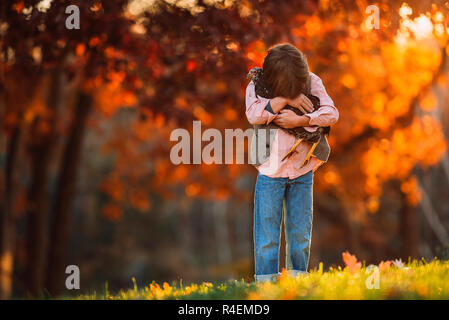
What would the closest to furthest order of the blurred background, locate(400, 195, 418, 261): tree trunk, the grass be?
1. the grass
2. the blurred background
3. locate(400, 195, 418, 261): tree trunk

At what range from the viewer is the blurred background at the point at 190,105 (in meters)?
5.40

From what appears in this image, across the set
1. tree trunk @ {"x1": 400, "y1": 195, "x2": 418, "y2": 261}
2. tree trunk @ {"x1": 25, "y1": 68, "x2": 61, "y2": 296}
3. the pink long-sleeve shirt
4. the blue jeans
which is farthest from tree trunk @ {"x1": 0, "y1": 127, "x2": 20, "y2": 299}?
tree trunk @ {"x1": 400, "y1": 195, "x2": 418, "y2": 261}

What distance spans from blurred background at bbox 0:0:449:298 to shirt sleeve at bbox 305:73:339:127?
1.75m

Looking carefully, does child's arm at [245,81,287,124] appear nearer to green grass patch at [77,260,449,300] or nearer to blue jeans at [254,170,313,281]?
blue jeans at [254,170,313,281]

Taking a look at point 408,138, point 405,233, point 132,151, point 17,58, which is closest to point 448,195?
point 405,233

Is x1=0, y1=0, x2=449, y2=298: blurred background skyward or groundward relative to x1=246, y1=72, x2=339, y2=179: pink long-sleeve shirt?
skyward

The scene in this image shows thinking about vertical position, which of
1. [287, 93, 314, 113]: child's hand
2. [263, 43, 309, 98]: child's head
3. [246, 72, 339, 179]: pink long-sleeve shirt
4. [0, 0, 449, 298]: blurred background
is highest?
[0, 0, 449, 298]: blurred background

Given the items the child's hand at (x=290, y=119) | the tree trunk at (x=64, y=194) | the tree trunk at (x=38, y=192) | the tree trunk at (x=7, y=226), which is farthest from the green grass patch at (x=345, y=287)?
the tree trunk at (x=38, y=192)

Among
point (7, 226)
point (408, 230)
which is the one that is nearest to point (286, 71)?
point (7, 226)

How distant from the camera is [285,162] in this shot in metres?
3.47

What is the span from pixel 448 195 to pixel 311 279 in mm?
18447

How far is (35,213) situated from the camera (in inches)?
408

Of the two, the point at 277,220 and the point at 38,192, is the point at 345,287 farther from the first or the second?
the point at 38,192

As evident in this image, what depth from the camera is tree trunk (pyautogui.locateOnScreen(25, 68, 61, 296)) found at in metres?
10.2
